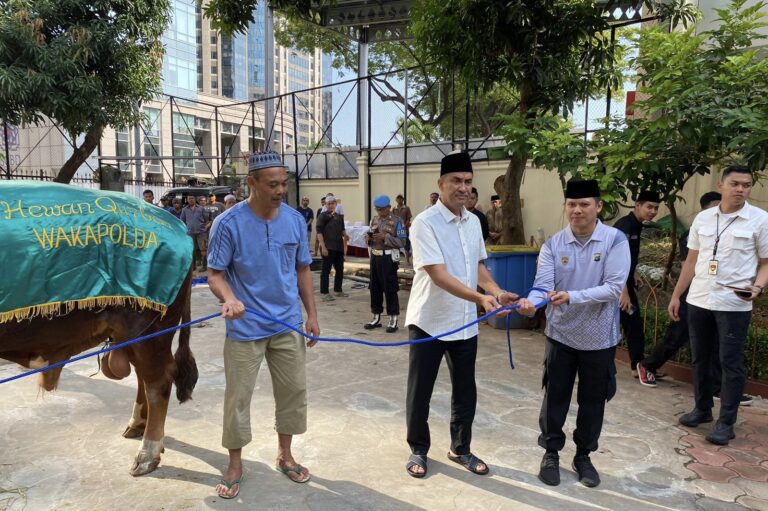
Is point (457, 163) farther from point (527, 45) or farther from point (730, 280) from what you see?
point (527, 45)

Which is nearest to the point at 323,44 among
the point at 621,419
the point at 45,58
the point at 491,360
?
the point at 45,58

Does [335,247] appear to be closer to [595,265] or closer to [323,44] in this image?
[595,265]

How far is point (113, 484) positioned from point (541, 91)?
21.1 ft

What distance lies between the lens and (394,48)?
21609 millimetres

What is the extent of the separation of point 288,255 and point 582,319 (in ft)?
5.55

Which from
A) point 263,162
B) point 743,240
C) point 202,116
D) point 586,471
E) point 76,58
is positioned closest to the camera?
point 263,162

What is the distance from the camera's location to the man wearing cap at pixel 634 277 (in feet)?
15.8

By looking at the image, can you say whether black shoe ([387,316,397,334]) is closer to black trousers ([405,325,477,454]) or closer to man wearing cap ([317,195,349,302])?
man wearing cap ([317,195,349,302])

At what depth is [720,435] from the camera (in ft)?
12.3

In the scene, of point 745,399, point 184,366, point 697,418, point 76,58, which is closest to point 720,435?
point 697,418

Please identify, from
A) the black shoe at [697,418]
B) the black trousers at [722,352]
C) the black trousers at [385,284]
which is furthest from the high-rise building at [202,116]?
the black shoe at [697,418]

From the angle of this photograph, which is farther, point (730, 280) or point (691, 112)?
point (691, 112)

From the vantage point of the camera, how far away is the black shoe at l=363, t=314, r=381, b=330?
280 inches

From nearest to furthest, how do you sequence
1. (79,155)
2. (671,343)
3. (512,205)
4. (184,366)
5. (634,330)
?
(184,366) → (671,343) → (634,330) → (512,205) → (79,155)
